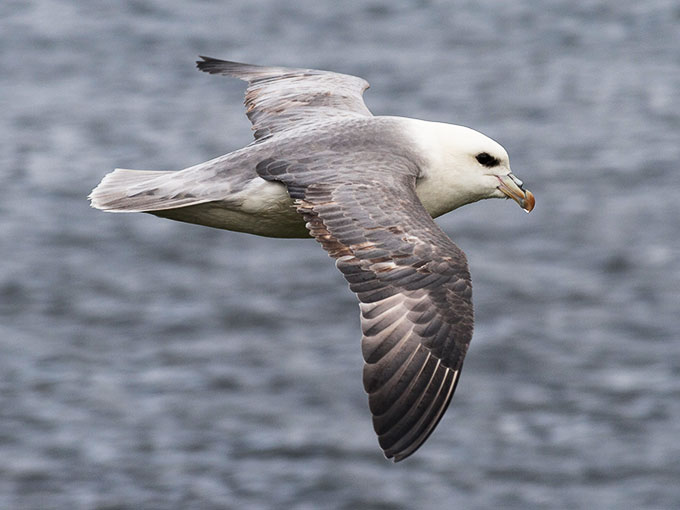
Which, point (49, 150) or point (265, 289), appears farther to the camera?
point (49, 150)

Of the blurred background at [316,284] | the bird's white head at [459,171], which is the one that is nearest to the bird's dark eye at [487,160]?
the bird's white head at [459,171]

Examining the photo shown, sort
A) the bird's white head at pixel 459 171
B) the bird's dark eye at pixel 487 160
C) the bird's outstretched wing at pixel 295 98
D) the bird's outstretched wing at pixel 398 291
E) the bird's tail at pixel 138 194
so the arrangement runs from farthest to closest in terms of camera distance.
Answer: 1. the bird's outstretched wing at pixel 295 98
2. the bird's dark eye at pixel 487 160
3. the bird's white head at pixel 459 171
4. the bird's tail at pixel 138 194
5. the bird's outstretched wing at pixel 398 291

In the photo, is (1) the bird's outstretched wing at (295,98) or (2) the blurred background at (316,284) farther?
(2) the blurred background at (316,284)

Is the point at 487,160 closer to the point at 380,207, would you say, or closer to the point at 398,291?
the point at 380,207

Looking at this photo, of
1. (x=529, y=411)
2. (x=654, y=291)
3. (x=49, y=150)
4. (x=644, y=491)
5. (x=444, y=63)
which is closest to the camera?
(x=644, y=491)

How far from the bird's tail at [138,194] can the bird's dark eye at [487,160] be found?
5.62 feet

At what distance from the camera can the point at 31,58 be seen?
29.0 m

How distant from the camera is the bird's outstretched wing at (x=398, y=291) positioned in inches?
252

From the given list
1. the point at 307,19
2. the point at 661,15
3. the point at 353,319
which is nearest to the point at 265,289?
the point at 353,319

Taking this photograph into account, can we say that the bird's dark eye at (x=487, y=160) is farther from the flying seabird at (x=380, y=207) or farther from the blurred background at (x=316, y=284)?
the blurred background at (x=316, y=284)

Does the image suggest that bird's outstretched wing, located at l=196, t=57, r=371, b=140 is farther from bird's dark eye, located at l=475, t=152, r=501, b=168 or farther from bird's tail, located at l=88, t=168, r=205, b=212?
bird's dark eye, located at l=475, t=152, r=501, b=168

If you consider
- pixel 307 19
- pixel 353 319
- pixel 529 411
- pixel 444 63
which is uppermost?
pixel 307 19

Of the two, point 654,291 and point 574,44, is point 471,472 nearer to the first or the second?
point 654,291

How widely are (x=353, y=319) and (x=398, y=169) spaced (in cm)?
1496
